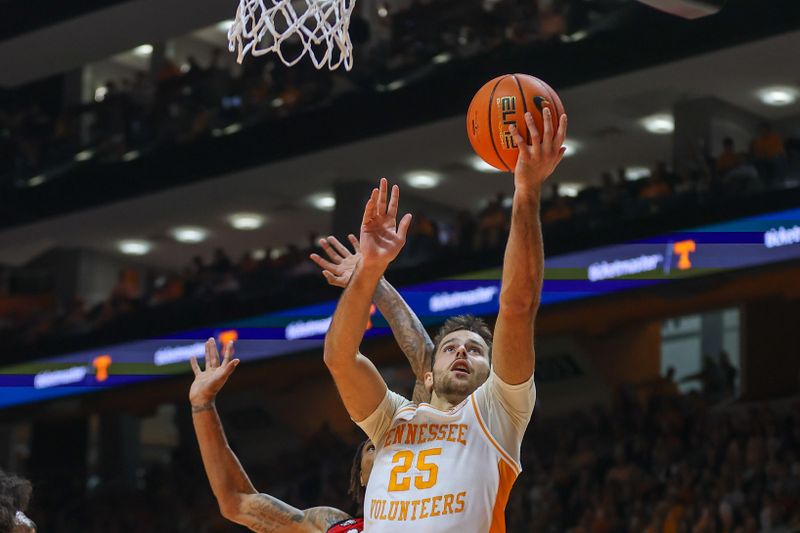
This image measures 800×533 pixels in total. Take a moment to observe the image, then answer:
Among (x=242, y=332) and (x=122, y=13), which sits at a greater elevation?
(x=122, y=13)

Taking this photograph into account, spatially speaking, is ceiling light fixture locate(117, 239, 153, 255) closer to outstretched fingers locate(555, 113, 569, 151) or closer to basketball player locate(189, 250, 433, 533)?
basketball player locate(189, 250, 433, 533)

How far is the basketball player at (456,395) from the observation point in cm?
442

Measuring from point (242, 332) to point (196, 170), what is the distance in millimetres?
2989

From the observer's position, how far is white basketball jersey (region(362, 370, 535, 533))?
454 cm

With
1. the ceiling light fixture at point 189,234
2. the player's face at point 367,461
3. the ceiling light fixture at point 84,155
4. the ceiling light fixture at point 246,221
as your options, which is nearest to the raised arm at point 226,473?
the player's face at point 367,461

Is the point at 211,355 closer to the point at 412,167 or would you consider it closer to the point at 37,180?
the point at 412,167

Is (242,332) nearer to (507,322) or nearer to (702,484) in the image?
(702,484)

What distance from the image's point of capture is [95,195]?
2083 centimetres

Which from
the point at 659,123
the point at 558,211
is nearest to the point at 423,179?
the point at 659,123

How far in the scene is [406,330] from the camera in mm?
5609

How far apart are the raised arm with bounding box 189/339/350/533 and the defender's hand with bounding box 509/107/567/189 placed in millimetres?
1363

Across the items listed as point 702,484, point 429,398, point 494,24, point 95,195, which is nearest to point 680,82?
point 494,24

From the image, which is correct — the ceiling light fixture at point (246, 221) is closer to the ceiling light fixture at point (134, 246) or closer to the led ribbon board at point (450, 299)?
the ceiling light fixture at point (134, 246)

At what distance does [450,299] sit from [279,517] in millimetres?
10334
